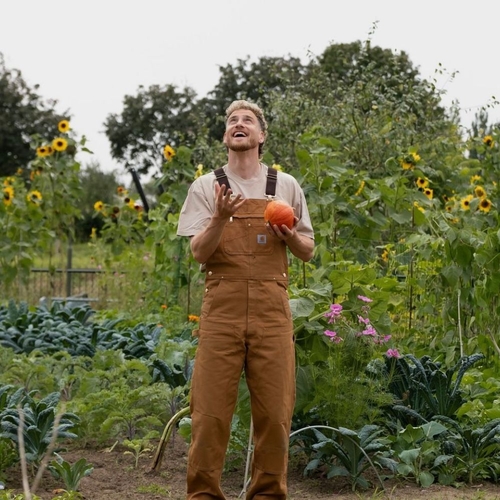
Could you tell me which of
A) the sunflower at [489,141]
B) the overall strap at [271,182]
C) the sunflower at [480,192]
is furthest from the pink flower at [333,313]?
the sunflower at [489,141]

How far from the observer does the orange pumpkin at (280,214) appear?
3.61 meters

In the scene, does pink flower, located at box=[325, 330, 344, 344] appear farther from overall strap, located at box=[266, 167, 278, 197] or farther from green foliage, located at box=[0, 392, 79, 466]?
green foliage, located at box=[0, 392, 79, 466]

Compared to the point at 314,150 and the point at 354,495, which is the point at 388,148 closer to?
the point at 314,150

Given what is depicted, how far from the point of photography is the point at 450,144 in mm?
11234

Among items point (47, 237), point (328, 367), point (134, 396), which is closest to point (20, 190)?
point (47, 237)

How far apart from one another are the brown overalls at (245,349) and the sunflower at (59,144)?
7.32 metres

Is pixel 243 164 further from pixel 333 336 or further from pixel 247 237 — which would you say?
pixel 333 336

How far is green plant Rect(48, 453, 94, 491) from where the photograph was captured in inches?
176

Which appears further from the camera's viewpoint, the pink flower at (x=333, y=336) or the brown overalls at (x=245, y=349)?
the pink flower at (x=333, y=336)

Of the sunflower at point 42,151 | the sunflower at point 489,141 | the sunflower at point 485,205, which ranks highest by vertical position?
the sunflower at point 489,141

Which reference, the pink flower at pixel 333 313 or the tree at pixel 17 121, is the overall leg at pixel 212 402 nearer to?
the pink flower at pixel 333 313

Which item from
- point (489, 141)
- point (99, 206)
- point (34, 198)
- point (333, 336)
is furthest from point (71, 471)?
point (99, 206)

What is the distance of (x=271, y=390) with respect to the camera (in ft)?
12.3

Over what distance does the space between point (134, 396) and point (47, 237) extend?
6054 mm
